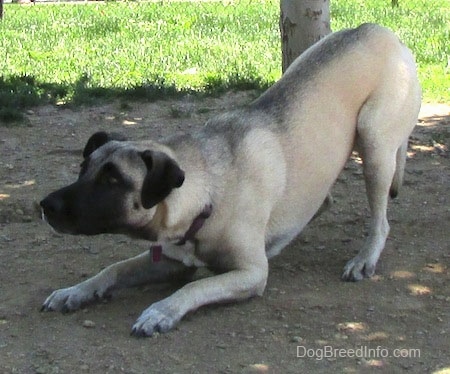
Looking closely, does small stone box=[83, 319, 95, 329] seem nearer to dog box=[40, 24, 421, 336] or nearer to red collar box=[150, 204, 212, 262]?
dog box=[40, 24, 421, 336]

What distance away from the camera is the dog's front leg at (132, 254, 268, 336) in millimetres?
4320

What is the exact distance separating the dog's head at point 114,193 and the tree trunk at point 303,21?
10.2 feet

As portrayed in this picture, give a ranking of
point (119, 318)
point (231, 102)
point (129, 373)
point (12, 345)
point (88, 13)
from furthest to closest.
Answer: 1. point (88, 13)
2. point (231, 102)
3. point (119, 318)
4. point (12, 345)
5. point (129, 373)

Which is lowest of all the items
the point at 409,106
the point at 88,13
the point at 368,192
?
the point at 88,13

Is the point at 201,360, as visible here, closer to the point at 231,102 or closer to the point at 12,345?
the point at 12,345

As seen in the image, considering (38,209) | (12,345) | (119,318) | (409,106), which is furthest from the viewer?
(38,209)

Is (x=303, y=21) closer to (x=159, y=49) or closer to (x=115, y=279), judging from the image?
(x=115, y=279)

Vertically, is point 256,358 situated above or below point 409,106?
below

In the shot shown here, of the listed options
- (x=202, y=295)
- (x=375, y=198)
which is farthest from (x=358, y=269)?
(x=202, y=295)

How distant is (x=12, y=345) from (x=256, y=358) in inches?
43.5

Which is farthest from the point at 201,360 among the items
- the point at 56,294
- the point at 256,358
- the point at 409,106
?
the point at 409,106

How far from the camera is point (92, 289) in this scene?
15.6ft

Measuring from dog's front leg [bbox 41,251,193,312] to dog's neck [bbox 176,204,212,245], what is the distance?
0.39m

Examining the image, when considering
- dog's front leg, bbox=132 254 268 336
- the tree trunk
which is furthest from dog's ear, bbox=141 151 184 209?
the tree trunk
